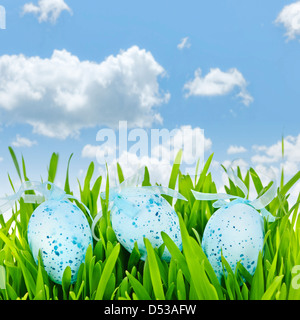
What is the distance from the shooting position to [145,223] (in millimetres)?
890

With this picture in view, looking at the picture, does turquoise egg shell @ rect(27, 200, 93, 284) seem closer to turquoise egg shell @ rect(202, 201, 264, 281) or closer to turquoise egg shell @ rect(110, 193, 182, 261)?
turquoise egg shell @ rect(110, 193, 182, 261)

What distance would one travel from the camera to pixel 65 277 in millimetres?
882

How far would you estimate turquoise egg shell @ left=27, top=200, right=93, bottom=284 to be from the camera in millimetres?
885

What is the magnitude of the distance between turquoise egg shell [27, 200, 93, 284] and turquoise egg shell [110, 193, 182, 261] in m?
0.08

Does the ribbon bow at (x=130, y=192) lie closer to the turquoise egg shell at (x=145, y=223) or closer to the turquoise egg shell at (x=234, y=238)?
the turquoise egg shell at (x=145, y=223)

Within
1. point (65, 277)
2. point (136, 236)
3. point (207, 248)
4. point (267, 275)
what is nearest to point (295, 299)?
point (267, 275)

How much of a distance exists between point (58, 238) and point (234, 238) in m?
0.36

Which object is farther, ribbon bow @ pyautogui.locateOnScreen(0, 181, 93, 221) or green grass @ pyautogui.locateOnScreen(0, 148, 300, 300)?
ribbon bow @ pyautogui.locateOnScreen(0, 181, 93, 221)

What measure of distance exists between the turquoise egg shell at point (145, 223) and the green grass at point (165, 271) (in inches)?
1.0

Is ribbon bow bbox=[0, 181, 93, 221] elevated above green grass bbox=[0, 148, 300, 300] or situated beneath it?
elevated above

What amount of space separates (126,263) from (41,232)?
21cm

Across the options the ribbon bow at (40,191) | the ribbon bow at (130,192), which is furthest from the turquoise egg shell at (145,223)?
the ribbon bow at (40,191)

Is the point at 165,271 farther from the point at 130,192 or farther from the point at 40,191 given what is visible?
the point at 40,191

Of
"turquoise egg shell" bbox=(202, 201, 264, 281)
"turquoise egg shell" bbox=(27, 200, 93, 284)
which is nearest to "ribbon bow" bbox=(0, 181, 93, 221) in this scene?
"turquoise egg shell" bbox=(27, 200, 93, 284)
